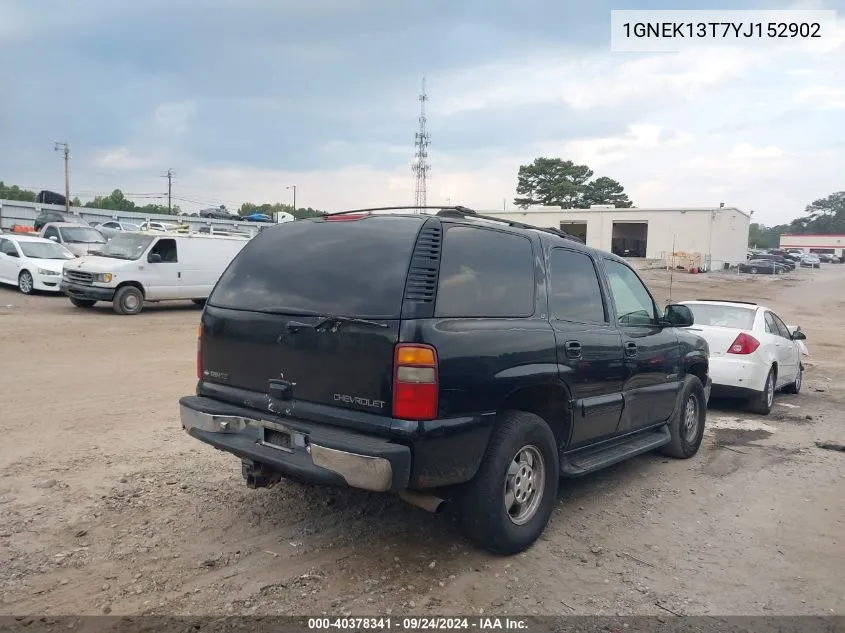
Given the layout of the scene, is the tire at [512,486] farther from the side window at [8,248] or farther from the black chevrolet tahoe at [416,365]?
the side window at [8,248]

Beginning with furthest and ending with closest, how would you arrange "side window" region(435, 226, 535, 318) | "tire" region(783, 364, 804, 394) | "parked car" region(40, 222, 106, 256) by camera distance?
1. "parked car" region(40, 222, 106, 256)
2. "tire" region(783, 364, 804, 394)
3. "side window" region(435, 226, 535, 318)

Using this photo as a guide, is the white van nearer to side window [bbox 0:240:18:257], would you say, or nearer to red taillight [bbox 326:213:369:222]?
side window [bbox 0:240:18:257]

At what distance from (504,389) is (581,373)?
92cm

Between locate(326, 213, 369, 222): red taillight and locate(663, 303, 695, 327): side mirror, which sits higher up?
locate(326, 213, 369, 222): red taillight

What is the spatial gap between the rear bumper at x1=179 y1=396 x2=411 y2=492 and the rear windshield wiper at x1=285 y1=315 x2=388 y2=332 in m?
0.53

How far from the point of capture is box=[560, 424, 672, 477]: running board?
4672mm

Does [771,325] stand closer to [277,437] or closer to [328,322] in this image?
[328,322]

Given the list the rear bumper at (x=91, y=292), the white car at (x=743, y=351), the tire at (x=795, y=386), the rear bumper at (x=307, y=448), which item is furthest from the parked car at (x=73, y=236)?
the rear bumper at (x=307, y=448)

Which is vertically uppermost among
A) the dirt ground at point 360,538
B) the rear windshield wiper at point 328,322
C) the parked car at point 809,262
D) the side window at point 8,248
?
the parked car at point 809,262

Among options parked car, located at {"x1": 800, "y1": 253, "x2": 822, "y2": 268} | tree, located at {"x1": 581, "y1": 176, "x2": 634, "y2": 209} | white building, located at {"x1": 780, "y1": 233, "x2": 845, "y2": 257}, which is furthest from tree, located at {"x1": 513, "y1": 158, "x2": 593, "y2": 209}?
white building, located at {"x1": 780, "y1": 233, "x2": 845, "y2": 257}

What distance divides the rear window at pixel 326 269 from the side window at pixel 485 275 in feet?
0.84

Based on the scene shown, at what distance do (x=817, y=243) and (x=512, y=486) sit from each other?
4654 inches

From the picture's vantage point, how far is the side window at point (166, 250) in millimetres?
16297

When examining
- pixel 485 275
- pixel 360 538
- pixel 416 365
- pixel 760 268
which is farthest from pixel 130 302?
pixel 760 268
